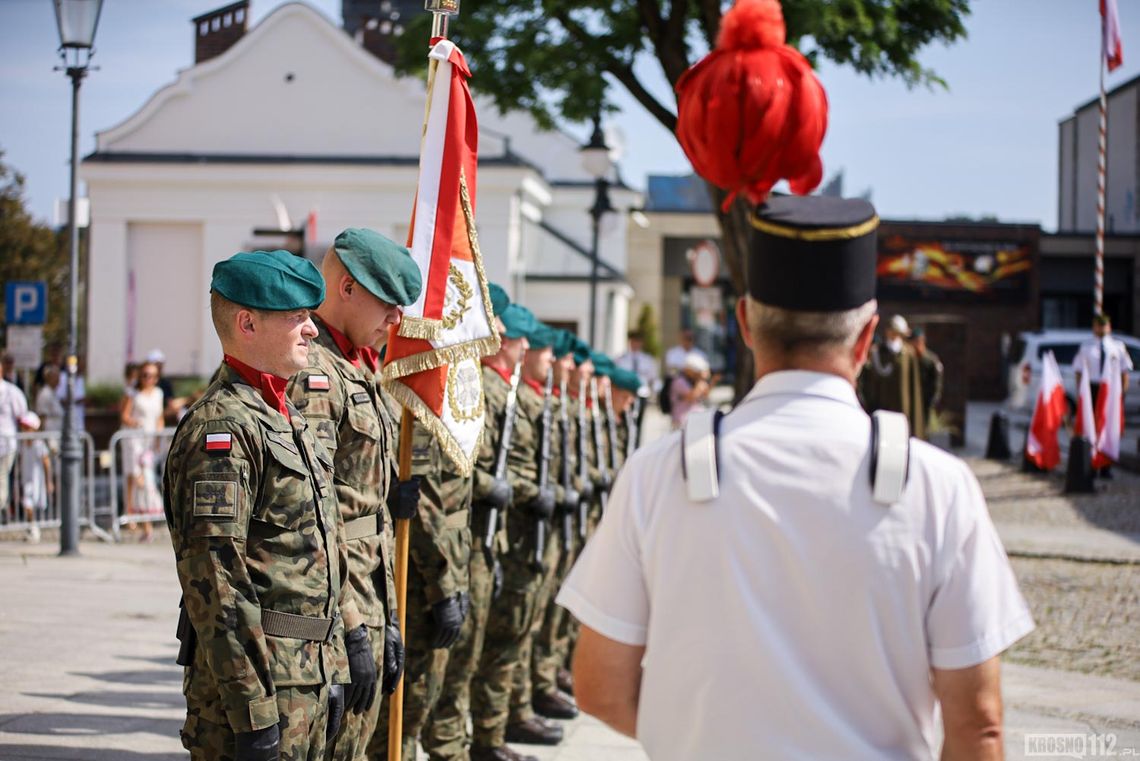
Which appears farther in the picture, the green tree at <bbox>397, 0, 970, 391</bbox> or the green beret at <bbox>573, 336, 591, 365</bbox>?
the green tree at <bbox>397, 0, 970, 391</bbox>

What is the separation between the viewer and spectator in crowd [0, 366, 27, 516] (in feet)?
44.2

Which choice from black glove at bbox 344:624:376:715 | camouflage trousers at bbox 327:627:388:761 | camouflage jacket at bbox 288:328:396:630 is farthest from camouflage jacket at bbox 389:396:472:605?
black glove at bbox 344:624:376:715

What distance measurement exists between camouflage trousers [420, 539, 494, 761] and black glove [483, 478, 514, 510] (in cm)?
19

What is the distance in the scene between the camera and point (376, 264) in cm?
462

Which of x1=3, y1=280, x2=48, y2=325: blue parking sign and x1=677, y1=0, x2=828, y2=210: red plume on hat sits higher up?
x1=677, y1=0, x2=828, y2=210: red plume on hat

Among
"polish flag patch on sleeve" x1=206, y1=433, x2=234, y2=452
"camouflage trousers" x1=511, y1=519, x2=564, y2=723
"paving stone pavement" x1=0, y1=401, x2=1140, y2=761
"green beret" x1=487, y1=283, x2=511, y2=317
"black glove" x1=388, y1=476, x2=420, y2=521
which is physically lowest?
"paving stone pavement" x1=0, y1=401, x2=1140, y2=761

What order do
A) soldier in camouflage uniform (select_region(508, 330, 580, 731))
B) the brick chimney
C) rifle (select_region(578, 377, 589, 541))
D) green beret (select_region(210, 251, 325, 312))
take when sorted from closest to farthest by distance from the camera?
green beret (select_region(210, 251, 325, 312)), soldier in camouflage uniform (select_region(508, 330, 580, 731)), rifle (select_region(578, 377, 589, 541)), the brick chimney

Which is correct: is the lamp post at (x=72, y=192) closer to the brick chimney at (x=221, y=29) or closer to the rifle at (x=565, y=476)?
the rifle at (x=565, y=476)

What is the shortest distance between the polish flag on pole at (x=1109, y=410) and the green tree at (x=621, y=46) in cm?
446

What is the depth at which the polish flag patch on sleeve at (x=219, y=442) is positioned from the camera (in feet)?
11.6

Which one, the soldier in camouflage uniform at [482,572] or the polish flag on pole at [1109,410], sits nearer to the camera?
the soldier in camouflage uniform at [482,572]

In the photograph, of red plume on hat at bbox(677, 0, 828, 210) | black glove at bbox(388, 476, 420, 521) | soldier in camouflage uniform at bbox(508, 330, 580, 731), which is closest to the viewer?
red plume on hat at bbox(677, 0, 828, 210)

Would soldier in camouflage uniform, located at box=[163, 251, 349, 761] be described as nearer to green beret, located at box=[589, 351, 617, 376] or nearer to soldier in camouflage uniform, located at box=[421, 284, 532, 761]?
soldier in camouflage uniform, located at box=[421, 284, 532, 761]

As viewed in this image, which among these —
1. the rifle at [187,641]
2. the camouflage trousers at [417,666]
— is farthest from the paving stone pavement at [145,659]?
the rifle at [187,641]
